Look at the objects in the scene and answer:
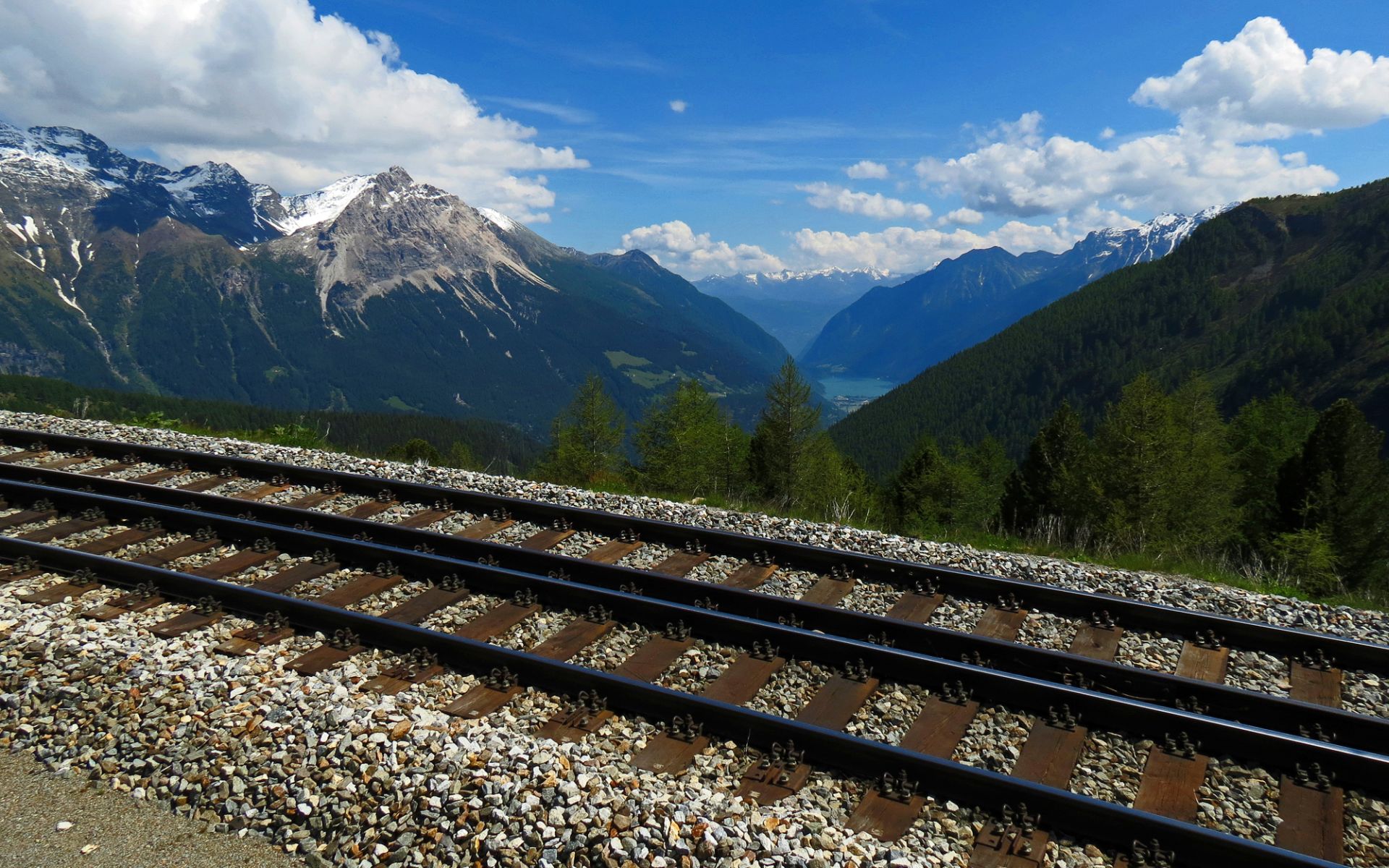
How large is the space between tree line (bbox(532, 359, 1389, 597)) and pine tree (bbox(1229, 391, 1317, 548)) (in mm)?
116

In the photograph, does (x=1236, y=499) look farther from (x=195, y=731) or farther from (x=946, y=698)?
(x=195, y=731)

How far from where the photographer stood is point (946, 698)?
22.0 feet

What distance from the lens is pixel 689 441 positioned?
127 feet

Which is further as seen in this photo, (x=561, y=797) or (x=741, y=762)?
(x=741, y=762)

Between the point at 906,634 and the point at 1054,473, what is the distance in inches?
1314

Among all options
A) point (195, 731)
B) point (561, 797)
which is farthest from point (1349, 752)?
point (195, 731)

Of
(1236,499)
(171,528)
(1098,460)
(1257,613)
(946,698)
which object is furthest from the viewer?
(1236,499)

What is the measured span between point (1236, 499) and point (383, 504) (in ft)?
135

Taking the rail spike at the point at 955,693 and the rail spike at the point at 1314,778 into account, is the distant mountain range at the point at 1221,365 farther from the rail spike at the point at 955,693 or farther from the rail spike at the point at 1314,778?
the rail spike at the point at 1314,778

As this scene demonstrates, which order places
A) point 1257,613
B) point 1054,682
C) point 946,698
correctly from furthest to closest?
1. point 1257,613
2. point 1054,682
3. point 946,698

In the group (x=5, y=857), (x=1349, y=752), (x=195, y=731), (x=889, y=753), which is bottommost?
(x=5, y=857)

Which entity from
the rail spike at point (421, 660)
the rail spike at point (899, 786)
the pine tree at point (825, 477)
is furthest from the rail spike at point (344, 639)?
the pine tree at point (825, 477)

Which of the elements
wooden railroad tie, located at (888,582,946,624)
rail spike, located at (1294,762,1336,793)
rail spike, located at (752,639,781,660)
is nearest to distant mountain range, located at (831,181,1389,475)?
wooden railroad tie, located at (888,582,946,624)

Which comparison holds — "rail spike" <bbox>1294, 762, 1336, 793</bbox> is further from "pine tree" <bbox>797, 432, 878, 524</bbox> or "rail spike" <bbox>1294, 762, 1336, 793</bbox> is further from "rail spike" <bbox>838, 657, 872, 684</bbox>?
"pine tree" <bbox>797, 432, 878, 524</bbox>
